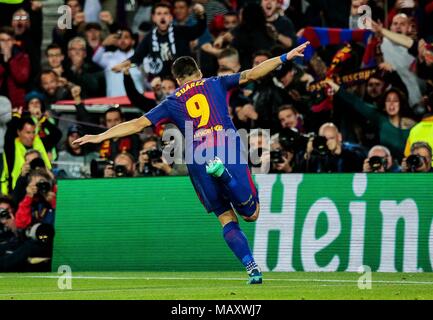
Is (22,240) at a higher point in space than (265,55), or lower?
lower

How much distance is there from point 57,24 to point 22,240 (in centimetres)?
757

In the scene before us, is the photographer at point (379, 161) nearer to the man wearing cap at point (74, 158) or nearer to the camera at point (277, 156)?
the camera at point (277, 156)

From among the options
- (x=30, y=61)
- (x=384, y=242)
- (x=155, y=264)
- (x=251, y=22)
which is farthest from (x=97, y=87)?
(x=384, y=242)

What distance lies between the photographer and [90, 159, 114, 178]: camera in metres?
A: 20.4

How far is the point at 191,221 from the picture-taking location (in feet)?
62.4

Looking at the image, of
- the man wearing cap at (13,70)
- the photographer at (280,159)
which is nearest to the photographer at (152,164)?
the photographer at (280,159)

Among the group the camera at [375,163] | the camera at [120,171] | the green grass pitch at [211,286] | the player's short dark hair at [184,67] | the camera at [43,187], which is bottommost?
the green grass pitch at [211,286]

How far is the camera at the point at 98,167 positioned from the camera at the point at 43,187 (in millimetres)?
739

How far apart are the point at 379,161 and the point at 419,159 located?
1.85 feet

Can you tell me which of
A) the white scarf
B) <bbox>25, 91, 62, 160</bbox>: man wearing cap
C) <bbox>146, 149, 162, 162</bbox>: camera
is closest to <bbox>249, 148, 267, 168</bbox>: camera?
<bbox>146, 149, 162, 162</bbox>: camera

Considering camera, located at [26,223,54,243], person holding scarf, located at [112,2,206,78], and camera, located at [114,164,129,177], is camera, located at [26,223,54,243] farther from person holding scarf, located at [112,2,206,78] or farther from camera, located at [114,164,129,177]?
person holding scarf, located at [112,2,206,78]

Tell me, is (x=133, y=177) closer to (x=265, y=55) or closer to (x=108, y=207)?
(x=108, y=207)

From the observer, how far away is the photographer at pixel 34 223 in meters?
19.5

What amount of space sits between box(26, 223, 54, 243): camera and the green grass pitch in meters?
0.81
